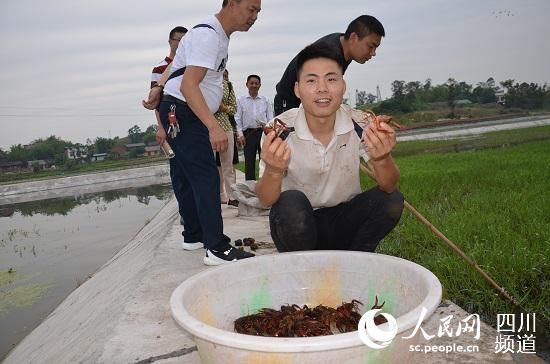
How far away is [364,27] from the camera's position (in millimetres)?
3281

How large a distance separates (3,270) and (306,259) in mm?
5719

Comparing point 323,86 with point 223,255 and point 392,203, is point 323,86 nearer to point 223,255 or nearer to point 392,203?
point 392,203

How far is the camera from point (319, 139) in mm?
2102

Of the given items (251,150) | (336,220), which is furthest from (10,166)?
(336,220)

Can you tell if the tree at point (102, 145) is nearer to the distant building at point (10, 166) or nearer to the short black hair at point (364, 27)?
the distant building at point (10, 166)

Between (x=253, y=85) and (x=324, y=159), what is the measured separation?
467cm

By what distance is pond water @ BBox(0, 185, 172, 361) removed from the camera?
436cm

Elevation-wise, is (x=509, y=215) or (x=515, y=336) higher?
(x=509, y=215)

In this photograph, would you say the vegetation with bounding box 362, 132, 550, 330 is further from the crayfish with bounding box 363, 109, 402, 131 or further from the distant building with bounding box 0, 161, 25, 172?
the distant building with bounding box 0, 161, 25, 172

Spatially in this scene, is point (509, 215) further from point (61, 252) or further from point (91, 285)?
point (61, 252)

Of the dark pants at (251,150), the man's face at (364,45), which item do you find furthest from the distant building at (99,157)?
the man's face at (364,45)

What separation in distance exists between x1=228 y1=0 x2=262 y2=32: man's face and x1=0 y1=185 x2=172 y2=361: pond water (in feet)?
9.75

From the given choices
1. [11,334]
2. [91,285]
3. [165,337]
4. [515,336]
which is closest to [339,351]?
[165,337]

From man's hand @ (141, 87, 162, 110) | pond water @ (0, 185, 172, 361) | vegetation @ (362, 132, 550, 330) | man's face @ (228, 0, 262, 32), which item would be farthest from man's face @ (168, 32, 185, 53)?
pond water @ (0, 185, 172, 361)
